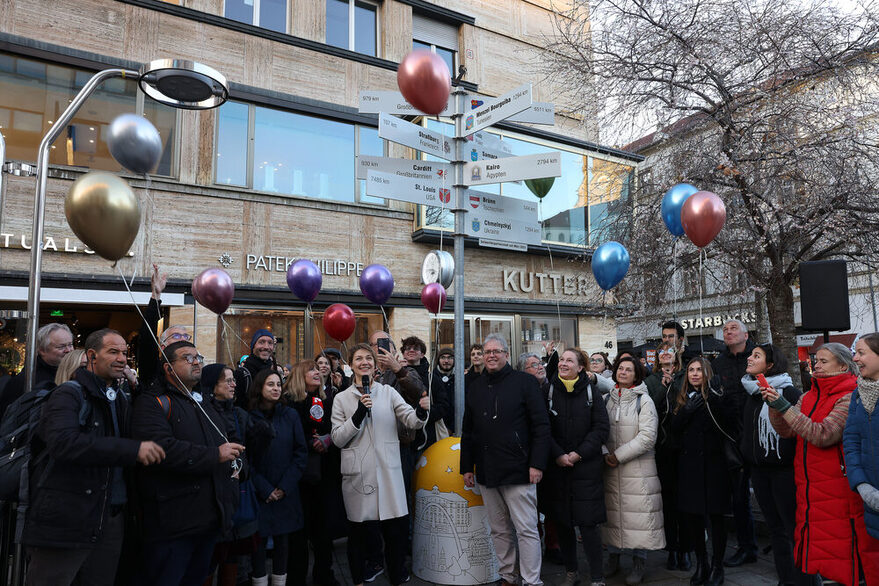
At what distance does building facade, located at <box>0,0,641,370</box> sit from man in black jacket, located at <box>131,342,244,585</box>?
5267 mm

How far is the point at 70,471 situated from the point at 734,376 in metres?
5.22

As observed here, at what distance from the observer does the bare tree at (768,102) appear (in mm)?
7953

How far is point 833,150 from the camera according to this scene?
809 cm

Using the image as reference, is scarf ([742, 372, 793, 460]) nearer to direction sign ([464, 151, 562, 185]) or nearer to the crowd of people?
the crowd of people

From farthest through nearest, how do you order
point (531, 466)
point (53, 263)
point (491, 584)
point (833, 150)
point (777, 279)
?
point (53, 263)
point (777, 279)
point (833, 150)
point (491, 584)
point (531, 466)

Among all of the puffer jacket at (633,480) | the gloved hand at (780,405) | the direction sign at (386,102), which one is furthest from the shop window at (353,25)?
the gloved hand at (780,405)

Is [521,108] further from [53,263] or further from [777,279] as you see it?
[53,263]

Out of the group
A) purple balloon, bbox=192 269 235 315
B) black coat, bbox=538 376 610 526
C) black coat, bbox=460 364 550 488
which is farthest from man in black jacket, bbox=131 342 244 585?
purple balloon, bbox=192 269 235 315

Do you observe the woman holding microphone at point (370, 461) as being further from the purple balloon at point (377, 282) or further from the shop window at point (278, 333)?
the shop window at point (278, 333)

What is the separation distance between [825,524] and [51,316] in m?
11.5

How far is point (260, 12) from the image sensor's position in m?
11.7

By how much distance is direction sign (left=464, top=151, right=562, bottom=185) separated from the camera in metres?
5.01

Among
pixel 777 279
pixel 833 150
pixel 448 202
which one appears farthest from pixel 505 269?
pixel 448 202

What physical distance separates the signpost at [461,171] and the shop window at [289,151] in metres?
6.52
